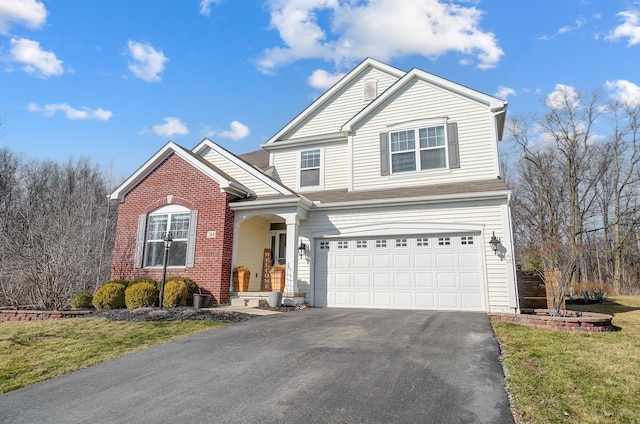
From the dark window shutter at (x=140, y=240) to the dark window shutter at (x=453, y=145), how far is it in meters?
11.0

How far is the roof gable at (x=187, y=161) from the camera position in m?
11.8

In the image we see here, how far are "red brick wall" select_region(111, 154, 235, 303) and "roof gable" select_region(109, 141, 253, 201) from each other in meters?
0.15

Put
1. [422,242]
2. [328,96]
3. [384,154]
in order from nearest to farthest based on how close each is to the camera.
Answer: [422,242] → [384,154] → [328,96]

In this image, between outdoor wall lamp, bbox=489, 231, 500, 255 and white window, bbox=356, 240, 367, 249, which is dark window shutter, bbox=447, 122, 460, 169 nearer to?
outdoor wall lamp, bbox=489, 231, 500, 255

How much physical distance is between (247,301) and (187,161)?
5.49 meters

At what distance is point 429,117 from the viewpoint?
12.2m

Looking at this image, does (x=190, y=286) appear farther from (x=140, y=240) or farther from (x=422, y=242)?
(x=422, y=242)

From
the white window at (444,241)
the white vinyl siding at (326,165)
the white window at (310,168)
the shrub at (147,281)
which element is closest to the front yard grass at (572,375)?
the white window at (444,241)

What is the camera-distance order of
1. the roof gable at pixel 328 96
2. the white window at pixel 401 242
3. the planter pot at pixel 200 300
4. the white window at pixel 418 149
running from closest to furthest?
the planter pot at pixel 200 300 → the white window at pixel 401 242 → the white window at pixel 418 149 → the roof gable at pixel 328 96

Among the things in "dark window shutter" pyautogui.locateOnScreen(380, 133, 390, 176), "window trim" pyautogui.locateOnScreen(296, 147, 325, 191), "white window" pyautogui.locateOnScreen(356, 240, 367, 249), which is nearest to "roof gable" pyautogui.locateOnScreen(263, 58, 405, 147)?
"window trim" pyautogui.locateOnScreen(296, 147, 325, 191)

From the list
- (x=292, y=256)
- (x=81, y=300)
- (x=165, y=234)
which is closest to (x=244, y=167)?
(x=165, y=234)

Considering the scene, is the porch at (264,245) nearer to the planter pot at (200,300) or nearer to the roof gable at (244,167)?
the roof gable at (244,167)

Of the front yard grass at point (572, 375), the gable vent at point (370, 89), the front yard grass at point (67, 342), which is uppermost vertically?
the gable vent at point (370, 89)

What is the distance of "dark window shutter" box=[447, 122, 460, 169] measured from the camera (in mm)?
11562
